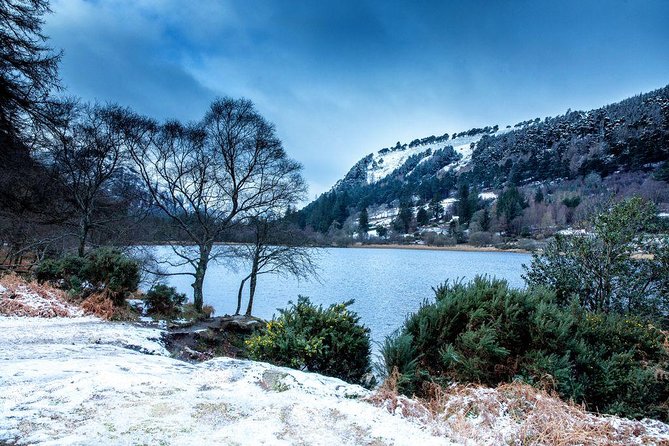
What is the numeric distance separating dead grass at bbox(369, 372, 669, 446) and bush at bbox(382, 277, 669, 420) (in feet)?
0.98

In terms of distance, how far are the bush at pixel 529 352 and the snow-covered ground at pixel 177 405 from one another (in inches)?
40.5

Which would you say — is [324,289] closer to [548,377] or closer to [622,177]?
[548,377]

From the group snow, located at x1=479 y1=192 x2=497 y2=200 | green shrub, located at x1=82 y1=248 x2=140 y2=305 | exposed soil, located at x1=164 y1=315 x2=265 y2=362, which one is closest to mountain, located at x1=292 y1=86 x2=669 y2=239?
snow, located at x1=479 y1=192 x2=497 y2=200

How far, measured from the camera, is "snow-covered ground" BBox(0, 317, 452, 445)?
8.60ft

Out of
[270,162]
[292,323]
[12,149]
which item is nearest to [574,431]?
[292,323]

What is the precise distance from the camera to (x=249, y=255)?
1925 centimetres

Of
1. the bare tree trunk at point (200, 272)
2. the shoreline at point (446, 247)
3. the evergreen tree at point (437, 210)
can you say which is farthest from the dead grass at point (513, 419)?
the evergreen tree at point (437, 210)

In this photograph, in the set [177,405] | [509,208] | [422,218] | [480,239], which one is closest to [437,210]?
[422,218]

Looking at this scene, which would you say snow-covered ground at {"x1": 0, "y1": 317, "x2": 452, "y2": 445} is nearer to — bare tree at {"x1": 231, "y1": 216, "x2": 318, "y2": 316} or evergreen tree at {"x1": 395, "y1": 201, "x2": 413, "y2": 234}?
bare tree at {"x1": 231, "y1": 216, "x2": 318, "y2": 316}

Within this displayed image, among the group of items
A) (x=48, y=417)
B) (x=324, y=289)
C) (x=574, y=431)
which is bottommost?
(x=324, y=289)

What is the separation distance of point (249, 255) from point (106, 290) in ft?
31.0

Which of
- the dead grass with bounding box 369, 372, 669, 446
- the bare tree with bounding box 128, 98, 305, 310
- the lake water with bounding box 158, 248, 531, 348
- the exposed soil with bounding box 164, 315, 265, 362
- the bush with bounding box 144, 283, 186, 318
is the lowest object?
the lake water with bounding box 158, 248, 531, 348

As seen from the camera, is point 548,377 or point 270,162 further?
point 270,162

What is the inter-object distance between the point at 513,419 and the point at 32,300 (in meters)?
9.88
